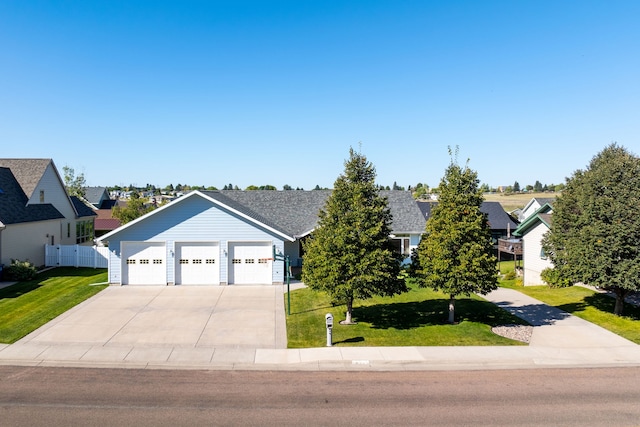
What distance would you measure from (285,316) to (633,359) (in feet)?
42.0

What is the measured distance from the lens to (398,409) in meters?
10.2

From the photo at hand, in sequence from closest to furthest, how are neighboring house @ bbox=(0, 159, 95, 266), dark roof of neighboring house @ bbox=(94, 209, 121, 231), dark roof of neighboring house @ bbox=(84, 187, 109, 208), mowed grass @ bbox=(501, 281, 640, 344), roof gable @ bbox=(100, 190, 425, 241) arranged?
mowed grass @ bbox=(501, 281, 640, 344) → neighboring house @ bbox=(0, 159, 95, 266) → roof gable @ bbox=(100, 190, 425, 241) → dark roof of neighboring house @ bbox=(94, 209, 121, 231) → dark roof of neighboring house @ bbox=(84, 187, 109, 208)

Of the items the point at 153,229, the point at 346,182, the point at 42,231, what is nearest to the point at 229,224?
the point at 153,229

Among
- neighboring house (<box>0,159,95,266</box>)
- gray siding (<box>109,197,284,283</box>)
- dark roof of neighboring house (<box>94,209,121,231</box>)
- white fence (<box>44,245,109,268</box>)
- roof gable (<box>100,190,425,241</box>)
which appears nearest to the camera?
gray siding (<box>109,197,284,283</box>)

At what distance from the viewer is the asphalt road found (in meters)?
9.70

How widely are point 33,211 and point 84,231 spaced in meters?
9.01

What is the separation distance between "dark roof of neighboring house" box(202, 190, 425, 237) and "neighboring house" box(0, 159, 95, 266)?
12271 mm

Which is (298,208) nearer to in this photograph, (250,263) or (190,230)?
(250,263)

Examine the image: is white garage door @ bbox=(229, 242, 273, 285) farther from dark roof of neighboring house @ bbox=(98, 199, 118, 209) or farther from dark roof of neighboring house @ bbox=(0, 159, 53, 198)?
dark roof of neighboring house @ bbox=(98, 199, 118, 209)

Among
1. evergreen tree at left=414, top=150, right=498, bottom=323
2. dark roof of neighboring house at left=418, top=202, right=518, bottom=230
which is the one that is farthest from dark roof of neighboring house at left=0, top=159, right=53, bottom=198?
dark roof of neighboring house at left=418, top=202, right=518, bottom=230

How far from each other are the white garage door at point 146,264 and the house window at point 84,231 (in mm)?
15312

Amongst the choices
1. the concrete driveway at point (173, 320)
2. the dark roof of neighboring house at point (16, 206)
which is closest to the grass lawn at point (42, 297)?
the concrete driveway at point (173, 320)

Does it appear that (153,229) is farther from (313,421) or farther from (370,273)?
(313,421)

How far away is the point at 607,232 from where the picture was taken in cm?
1697
